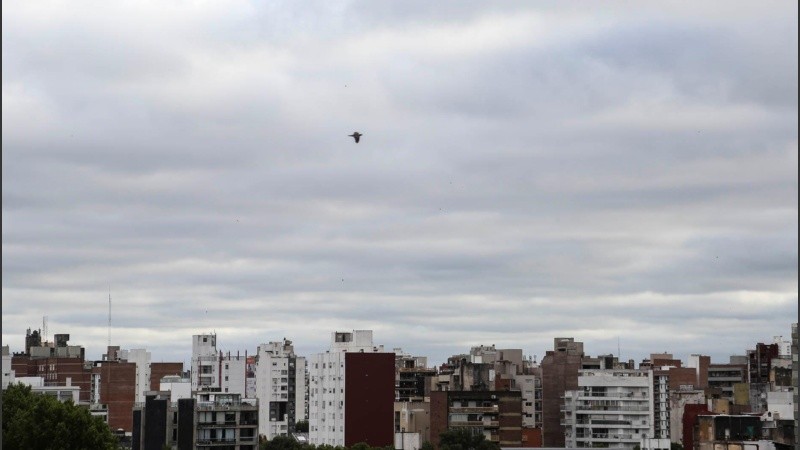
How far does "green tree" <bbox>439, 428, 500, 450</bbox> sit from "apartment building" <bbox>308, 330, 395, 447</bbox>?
13853 mm

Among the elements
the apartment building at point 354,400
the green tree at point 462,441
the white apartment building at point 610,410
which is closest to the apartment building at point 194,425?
the green tree at point 462,441

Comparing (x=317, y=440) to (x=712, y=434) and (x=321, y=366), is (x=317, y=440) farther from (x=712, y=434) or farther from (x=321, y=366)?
(x=712, y=434)

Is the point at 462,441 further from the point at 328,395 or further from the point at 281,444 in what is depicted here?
the point at 328,395

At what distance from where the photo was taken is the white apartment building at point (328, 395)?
579 ft

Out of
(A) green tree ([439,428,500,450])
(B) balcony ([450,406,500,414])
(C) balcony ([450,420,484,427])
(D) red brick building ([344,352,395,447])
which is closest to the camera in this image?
(A) green tree ([439,428,500,450])

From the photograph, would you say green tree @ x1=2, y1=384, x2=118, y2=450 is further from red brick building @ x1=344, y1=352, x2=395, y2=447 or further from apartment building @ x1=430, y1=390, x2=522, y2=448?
red brick building @ x1=344, y1=352, x2=395, y2=447

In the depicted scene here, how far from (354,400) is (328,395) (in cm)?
765

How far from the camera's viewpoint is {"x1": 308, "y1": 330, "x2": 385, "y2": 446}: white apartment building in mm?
176625

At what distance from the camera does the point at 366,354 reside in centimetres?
17450

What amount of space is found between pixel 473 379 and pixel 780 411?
56853mm

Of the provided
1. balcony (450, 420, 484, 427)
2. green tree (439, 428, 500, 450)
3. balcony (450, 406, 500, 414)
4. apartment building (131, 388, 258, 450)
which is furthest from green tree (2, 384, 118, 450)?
balcony (450, 406, 500, 414)

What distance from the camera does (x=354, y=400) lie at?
174500 mm

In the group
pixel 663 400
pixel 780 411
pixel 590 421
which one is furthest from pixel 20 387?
pixel 663 400

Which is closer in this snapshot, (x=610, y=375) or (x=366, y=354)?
(x=366, y=354)
